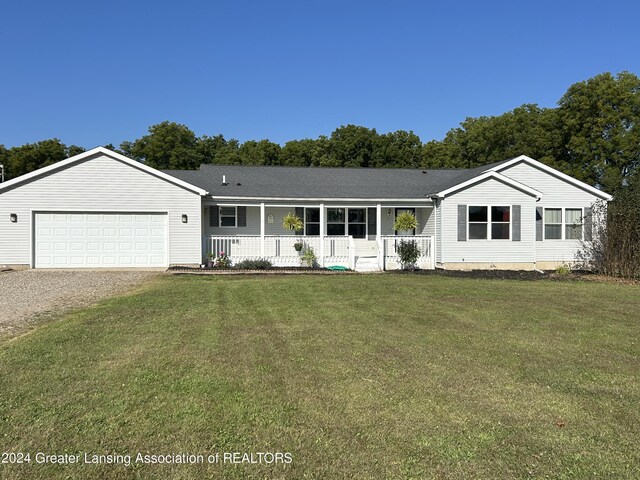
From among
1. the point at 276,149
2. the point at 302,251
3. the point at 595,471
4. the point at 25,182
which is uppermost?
the point at 276,149

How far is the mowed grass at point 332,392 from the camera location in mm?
3152

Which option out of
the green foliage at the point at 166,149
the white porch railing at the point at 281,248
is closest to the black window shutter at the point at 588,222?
the white porch railing at the point at 281,248

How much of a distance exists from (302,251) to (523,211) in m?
8.69

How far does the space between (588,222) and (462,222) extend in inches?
226

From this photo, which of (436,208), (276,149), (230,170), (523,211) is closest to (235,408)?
(436,208)

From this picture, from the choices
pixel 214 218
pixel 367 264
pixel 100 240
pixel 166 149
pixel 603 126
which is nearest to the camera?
pixel 100 240

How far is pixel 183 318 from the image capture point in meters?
7.68

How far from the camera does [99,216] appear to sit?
16375 mm

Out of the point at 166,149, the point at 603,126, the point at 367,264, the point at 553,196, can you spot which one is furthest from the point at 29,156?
the point at 603,126

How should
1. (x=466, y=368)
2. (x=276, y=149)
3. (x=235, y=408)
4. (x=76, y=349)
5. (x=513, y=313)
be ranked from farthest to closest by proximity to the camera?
(x=276, y=149) < (x=513, y=313) < (x=76, y=349) < (x=466, y=368) < (x=235, y=408)

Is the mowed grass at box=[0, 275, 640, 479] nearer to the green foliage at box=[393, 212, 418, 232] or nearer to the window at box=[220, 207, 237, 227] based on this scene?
the green foliage at box=[393, 212, 418, 232]

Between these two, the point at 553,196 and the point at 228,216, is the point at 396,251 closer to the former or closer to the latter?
the point at 228,216

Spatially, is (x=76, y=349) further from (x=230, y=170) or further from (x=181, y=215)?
(x=230, y=170)

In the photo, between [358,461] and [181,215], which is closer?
[358,461]
